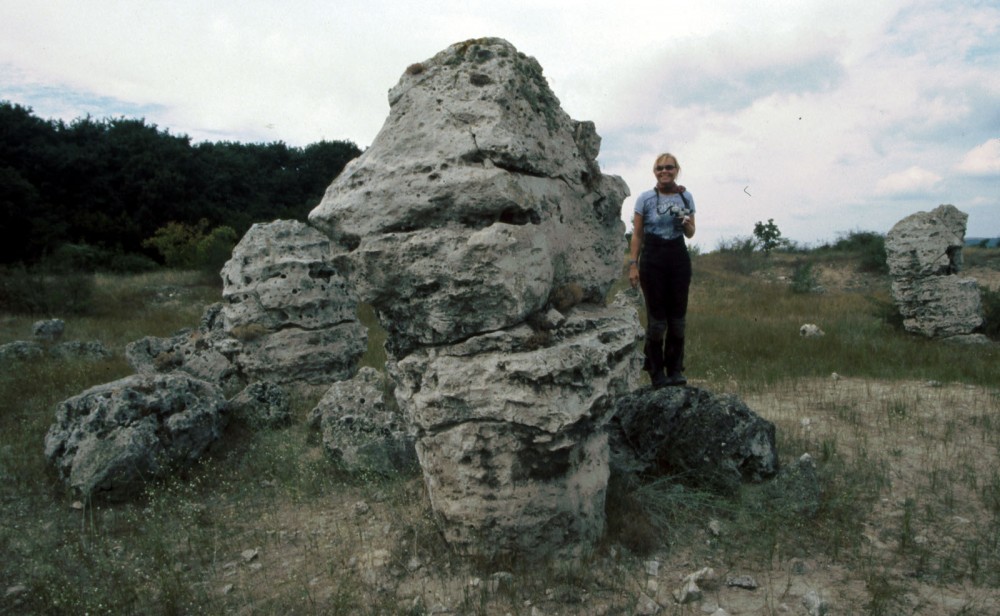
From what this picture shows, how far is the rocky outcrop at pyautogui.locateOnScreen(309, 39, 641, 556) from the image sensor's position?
12.5 ft

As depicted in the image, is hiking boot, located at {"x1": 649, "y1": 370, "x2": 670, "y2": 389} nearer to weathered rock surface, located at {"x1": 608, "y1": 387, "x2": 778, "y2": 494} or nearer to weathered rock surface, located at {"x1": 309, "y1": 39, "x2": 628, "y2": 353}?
Answer: weathered rock surface, located at {"x1": 608, "y1": 387, "x2": 778, "y2": 494}

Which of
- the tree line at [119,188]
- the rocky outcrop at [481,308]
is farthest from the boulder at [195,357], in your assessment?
the tree line at [119,188]

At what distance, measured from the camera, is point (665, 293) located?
5742mm

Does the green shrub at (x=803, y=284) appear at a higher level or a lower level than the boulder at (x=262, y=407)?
higher

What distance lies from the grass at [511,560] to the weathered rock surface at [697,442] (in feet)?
0.62

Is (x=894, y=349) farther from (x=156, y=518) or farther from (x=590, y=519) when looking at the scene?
(x=156, y=518)

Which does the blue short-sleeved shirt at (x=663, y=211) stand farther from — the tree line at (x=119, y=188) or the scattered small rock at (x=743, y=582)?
the tree line at (x=119, y=188)

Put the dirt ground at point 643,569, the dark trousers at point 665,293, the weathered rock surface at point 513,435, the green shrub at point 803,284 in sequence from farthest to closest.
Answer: the green shrub at point 803,284
the dark trousers at point 665,293
the weathered rock surface at point 513,435
the dirt ground at point 643,569

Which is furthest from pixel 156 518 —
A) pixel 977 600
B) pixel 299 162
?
pixel 299 162

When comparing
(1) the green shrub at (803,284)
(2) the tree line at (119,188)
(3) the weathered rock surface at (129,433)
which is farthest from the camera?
(2) the tree line at (119,188)

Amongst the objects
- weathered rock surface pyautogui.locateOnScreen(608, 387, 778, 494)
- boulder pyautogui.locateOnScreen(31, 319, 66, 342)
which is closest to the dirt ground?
weathered rock surface pyautogui.locateOnScreen(608, 387, 778, 494)

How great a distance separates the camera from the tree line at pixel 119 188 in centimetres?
2300

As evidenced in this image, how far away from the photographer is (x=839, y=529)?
430 centimetres

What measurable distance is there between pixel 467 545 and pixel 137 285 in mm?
18938
